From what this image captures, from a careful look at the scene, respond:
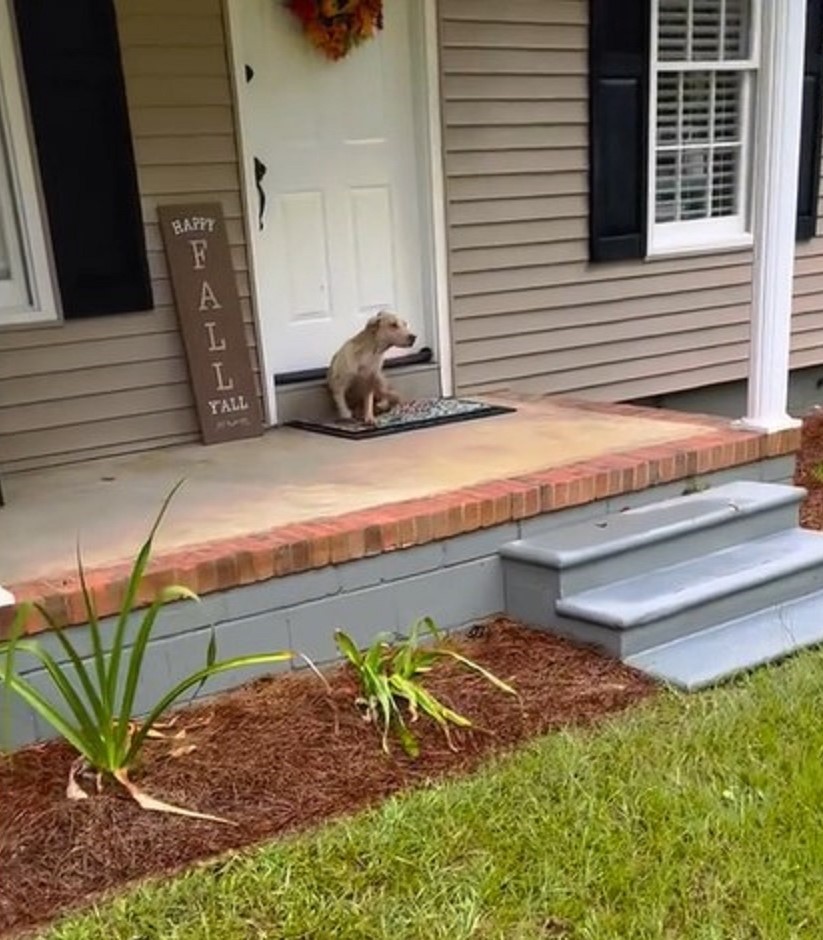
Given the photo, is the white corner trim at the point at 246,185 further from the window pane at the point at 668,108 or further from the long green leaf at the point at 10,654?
the window pane at the point at 668,108

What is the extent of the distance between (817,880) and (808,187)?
15.1ft

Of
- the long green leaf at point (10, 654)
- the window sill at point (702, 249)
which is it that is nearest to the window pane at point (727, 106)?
the window sill at point (702, 249)

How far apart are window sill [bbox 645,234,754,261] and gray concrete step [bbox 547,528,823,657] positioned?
7.10ft

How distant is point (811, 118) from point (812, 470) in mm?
2085

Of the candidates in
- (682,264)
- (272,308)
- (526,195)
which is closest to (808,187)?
(682,264)

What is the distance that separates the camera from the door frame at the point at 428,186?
4055 millimetres

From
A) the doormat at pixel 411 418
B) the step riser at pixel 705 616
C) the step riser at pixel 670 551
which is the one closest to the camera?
the step riser at pixel 705 616

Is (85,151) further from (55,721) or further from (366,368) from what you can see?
(55,721)

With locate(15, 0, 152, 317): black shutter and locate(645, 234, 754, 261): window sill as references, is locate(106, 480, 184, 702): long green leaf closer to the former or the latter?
locate(15, 0, 152, 317): black shutter

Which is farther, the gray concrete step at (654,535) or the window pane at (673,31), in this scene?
the window pane at (673,31)

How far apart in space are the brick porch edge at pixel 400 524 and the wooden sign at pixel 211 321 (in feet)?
4.03

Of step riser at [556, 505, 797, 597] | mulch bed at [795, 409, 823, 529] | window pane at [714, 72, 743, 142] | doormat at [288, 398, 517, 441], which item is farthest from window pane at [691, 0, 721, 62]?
step riser at [556, 505, 797, 597]

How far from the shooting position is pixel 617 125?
16.5ft

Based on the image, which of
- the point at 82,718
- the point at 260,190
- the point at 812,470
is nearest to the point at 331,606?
the point at 82,718
